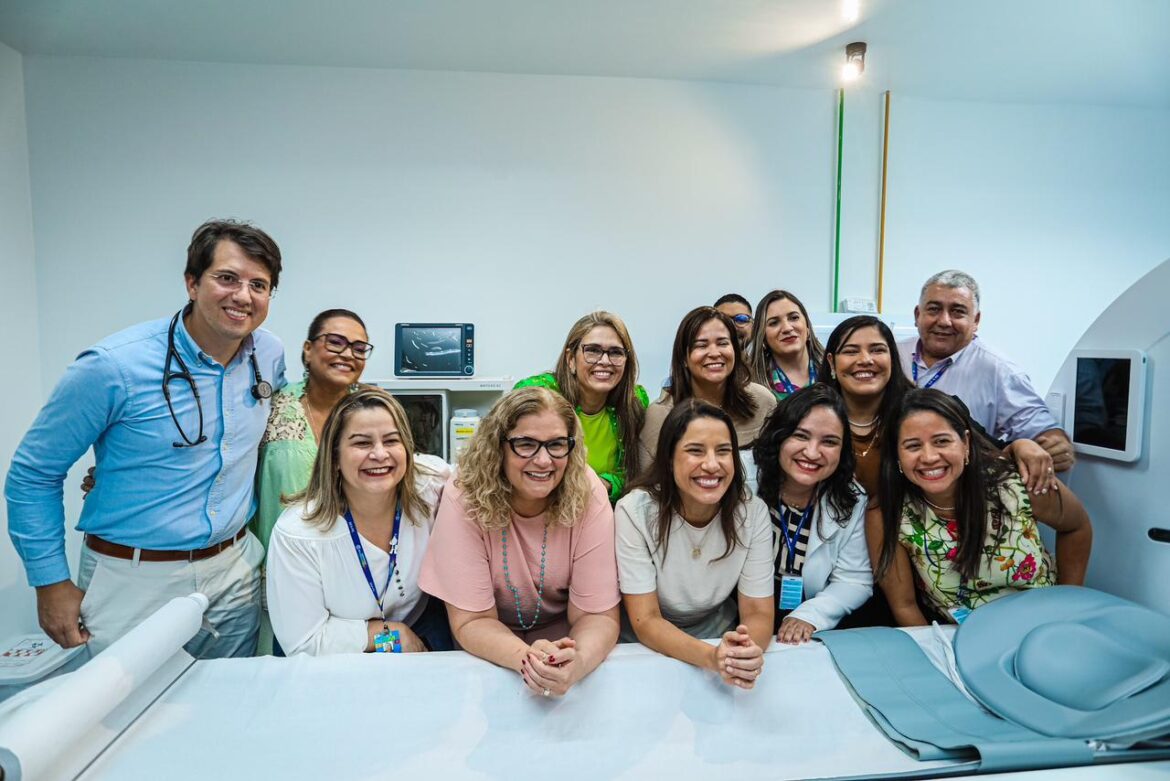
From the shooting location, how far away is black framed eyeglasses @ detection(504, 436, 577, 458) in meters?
1.56

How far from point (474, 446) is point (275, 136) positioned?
8.47 ft

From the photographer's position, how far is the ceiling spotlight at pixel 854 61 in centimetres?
301

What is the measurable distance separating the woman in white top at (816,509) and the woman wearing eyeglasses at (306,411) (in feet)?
4.80

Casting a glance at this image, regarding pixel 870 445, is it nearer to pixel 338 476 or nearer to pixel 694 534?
pixel 694 534

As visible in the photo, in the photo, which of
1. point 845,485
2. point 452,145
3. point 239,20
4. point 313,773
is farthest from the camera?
point 452,145

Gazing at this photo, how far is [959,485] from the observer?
67.9 inches

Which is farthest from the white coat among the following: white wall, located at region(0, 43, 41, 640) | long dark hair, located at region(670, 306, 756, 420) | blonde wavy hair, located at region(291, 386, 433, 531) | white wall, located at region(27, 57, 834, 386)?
white wall, located at region(0, 43, 41, 640)

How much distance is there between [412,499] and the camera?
5.54 ft

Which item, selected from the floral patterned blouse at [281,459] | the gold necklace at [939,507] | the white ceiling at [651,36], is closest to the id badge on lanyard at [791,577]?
the gold necklace at [939,507]

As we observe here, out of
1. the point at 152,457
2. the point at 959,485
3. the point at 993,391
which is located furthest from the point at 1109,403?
the point at 152,457

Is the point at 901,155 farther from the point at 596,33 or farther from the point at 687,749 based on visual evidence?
the point at 687,749

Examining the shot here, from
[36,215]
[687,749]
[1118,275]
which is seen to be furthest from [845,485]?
[36,215]

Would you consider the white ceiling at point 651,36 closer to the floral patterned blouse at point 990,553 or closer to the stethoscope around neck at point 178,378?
the stethoscope around neck at point 178,378

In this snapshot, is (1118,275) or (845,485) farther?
(1118,275)
